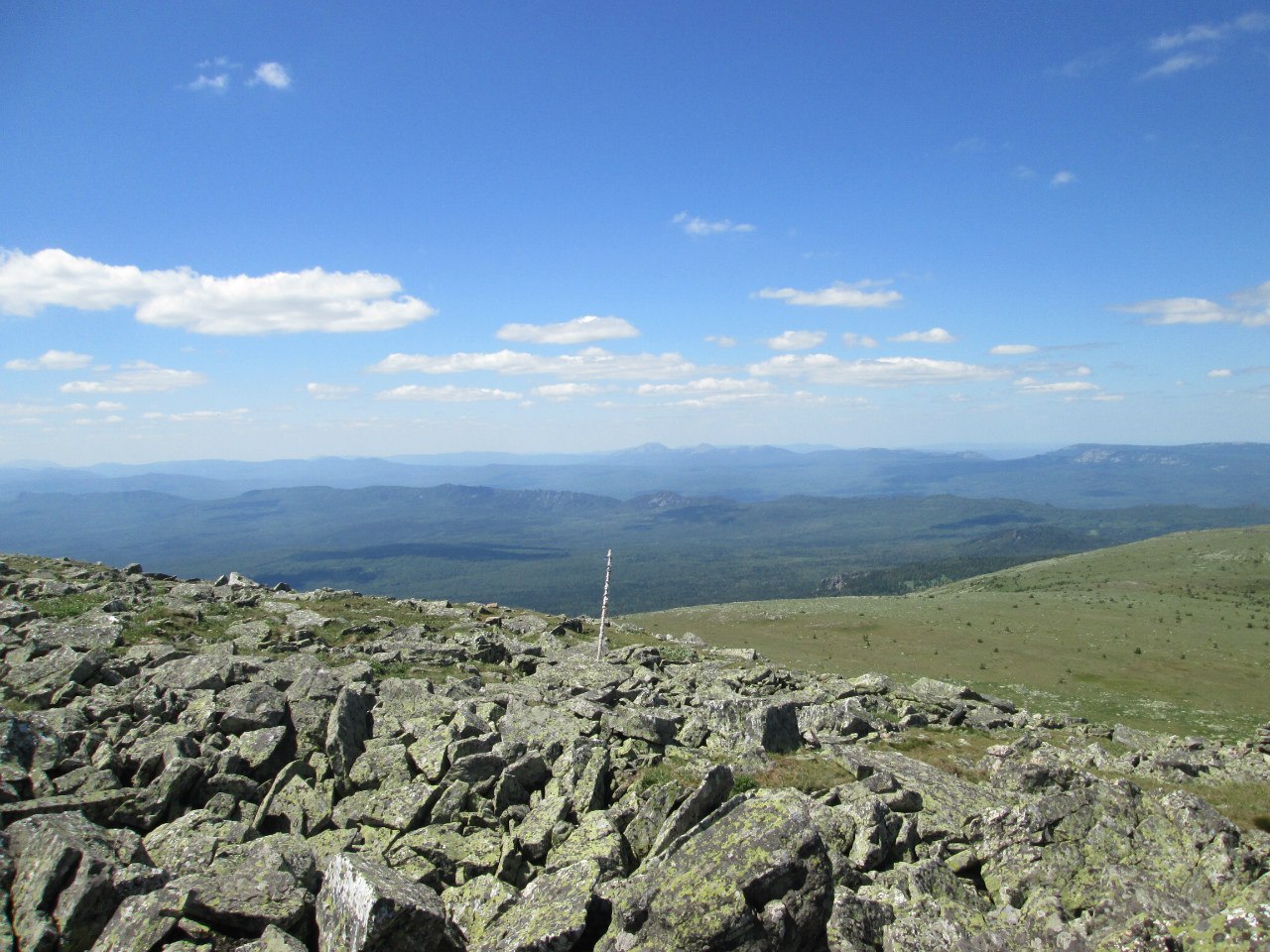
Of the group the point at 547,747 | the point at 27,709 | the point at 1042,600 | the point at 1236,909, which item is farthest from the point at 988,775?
the point at 1042,600

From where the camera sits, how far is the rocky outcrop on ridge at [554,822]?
9.66 metres

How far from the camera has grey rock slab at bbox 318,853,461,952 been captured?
9625mm

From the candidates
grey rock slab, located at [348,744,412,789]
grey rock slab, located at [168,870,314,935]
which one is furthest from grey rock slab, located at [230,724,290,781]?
grey rock slab, located at [168,870,314,935]

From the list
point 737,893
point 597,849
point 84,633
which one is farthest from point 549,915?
point 84,633

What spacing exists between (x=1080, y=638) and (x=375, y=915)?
75888mm

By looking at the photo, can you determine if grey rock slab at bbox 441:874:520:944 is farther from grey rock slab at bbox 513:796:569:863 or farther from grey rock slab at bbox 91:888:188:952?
grey rock slab at bbox 91:888:188:952

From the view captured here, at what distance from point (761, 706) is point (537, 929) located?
1129cm

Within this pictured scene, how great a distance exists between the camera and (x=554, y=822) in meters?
13.0

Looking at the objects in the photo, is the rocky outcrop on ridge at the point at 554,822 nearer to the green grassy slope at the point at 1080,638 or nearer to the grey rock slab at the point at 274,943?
the grey rock slab at the point at 274,943

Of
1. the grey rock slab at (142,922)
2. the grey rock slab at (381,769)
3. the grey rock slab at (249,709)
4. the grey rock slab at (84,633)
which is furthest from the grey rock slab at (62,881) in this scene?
the grey rock slab at (84,633)

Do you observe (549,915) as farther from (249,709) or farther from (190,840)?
(249,709)

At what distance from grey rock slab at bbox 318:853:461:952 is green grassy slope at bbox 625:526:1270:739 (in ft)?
140

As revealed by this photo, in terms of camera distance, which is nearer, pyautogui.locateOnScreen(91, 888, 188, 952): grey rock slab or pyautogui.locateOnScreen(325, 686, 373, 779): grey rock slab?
pyautogui.locateOnScreen(91, 888, 188, 952): grey rock slab

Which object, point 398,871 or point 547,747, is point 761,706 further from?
point 398,871
